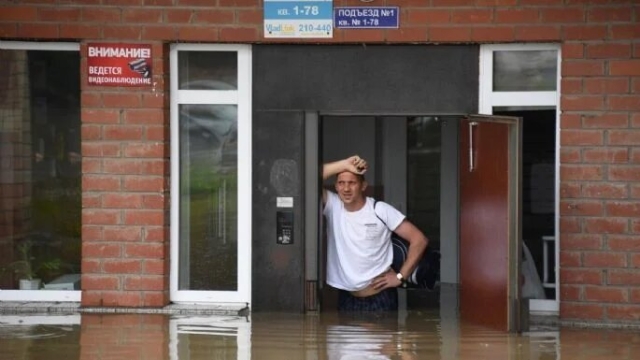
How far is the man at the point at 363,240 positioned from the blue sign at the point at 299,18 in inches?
44.0

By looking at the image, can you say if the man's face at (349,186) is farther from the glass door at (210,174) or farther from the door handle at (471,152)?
the door handle at (471,152)

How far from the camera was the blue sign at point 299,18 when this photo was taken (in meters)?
10.9

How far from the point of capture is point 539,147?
1117cm

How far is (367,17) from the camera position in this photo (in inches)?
428

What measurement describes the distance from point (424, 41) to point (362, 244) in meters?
1.78

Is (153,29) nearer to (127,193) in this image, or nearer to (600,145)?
(127,193)

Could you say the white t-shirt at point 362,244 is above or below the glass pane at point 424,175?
below

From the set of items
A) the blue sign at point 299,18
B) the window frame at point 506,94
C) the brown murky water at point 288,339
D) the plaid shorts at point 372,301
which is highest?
the blue sign at point 299,18

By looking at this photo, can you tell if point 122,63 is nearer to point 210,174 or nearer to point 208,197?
point 210,174

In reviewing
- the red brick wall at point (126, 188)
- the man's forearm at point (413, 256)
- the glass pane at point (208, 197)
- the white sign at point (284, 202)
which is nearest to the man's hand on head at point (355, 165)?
the white sign at point (284, 202)

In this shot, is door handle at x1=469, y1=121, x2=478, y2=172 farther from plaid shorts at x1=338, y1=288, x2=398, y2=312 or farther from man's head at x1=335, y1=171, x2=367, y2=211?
plaid shorts at x1=338, y1=288, x2=398, y2=312

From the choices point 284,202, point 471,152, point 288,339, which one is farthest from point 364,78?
point 288,339

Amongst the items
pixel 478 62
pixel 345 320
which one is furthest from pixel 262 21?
pixel 345 320

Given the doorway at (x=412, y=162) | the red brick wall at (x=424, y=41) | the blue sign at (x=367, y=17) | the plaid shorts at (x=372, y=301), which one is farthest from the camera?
the doorway at (x=412, y=162)
